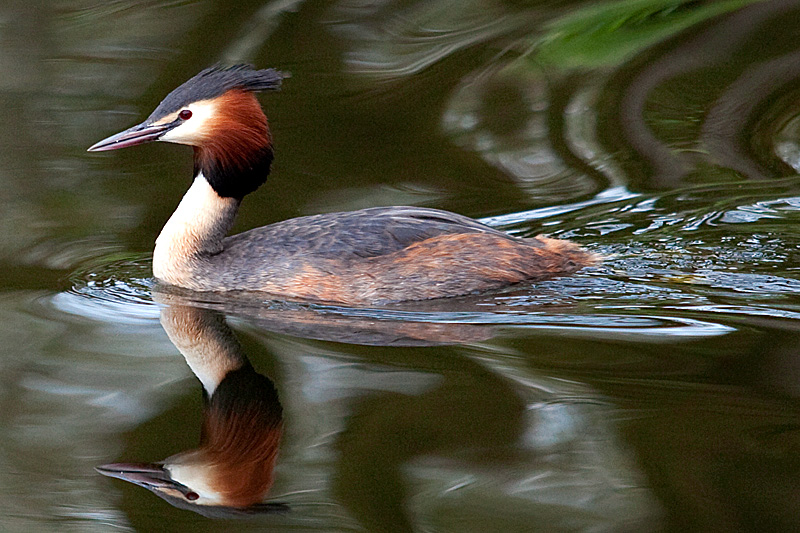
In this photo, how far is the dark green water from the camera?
402cm

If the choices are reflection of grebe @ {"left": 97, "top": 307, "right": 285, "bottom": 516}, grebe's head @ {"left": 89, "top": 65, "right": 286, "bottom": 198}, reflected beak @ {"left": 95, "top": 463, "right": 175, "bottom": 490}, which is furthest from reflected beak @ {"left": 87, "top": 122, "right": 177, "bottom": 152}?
reflected beak @ {"left": 95, "top": 463, "right": 175, "bottom": 490}

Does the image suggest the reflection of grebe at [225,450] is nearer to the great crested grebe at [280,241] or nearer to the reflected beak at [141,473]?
the reflected beak at [141,473]

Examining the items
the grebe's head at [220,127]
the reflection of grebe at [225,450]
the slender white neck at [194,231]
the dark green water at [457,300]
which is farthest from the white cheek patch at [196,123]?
the reflection of grebe at [225,450]

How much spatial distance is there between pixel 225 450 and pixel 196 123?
7.33 ft

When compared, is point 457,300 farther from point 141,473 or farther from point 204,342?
point 141,473

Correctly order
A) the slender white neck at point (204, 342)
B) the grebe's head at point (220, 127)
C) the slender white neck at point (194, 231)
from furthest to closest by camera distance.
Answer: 1. the slender white neck at point (194, 231)
2. the grebe's head at point (220, 127)
3. the slender white neck at point (204, 342)

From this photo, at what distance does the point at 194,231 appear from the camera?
6277 mm

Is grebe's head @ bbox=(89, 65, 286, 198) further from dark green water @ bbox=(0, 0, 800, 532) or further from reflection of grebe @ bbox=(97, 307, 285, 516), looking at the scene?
reflection of grebe @ bbox=(97, 307, 285, 516)

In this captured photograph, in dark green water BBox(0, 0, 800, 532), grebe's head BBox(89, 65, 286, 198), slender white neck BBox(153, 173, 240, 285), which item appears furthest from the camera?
slender white neck BBox(153, 173, 240, 285)

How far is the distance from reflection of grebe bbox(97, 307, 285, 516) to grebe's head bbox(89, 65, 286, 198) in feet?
3.82

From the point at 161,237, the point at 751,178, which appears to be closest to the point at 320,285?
the point at 161,237

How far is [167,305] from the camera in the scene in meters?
6.07

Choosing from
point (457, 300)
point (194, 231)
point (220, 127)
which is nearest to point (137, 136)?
point (220, 127)

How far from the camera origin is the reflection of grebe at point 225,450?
406cm
